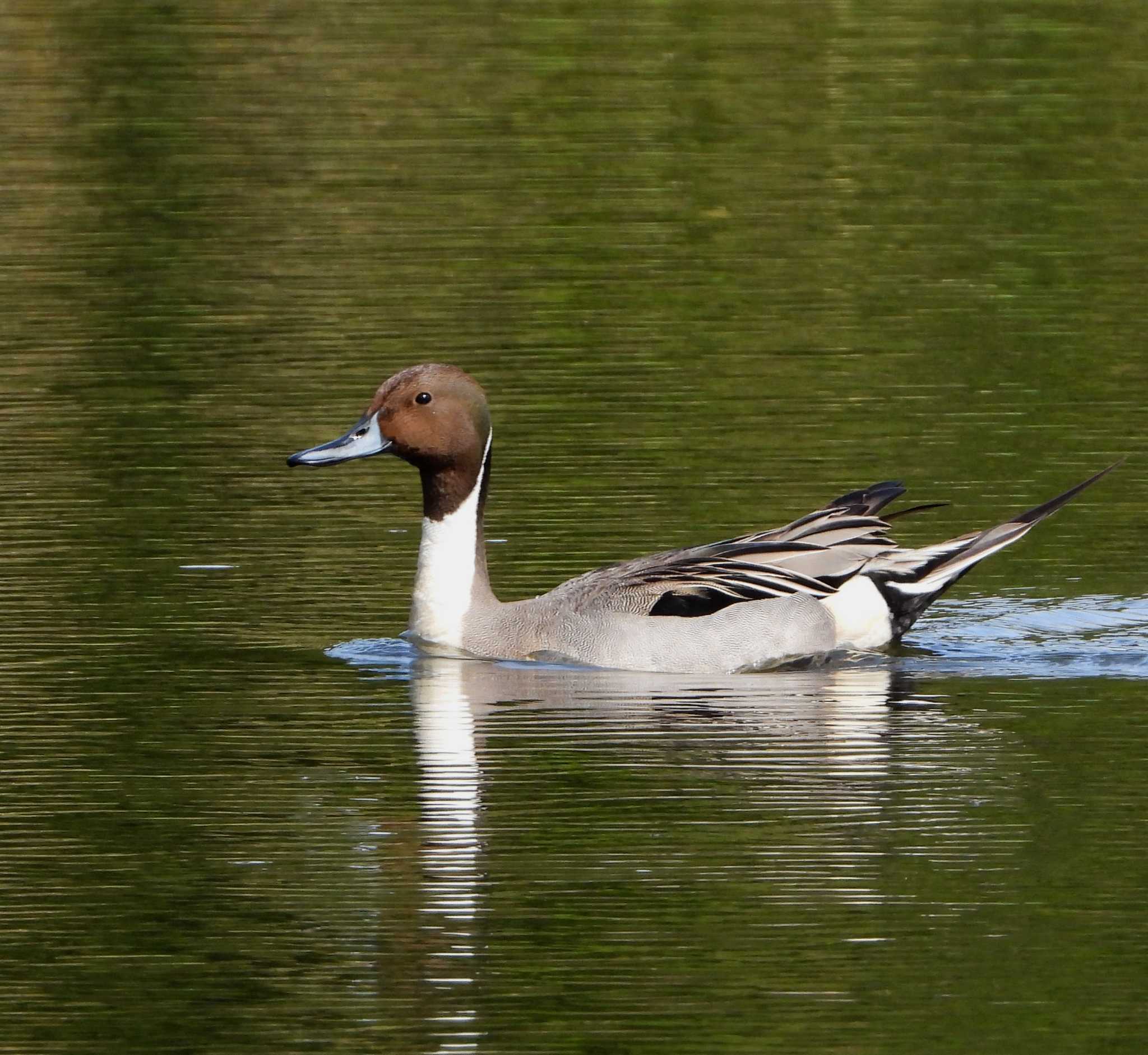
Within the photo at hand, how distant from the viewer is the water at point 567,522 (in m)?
7.30

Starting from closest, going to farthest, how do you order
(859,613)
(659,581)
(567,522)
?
(659,581) < (859,613) < (567,522)

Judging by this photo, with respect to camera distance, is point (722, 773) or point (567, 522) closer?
point (722, 773)

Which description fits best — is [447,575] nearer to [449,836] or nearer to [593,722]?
[593,722]

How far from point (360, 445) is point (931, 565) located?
8.04ft

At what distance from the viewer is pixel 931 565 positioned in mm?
10945

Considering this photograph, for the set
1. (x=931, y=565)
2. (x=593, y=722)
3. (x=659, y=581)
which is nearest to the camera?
(x=593, y=722)

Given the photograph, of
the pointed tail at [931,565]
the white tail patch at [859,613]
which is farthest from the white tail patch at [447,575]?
the pointed tail at [931,565]

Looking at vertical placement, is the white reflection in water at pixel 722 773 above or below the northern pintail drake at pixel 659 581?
below

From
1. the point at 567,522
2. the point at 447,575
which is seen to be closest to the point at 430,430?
the point at 447,575

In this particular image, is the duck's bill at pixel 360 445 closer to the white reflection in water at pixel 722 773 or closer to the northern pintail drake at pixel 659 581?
the northern pintail drake at pixel 659 581

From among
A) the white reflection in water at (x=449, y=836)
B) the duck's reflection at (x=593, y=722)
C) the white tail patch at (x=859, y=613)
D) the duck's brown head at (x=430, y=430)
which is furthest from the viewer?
the duck's brown head at (x=430, y=430)

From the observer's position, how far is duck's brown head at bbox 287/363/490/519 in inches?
436

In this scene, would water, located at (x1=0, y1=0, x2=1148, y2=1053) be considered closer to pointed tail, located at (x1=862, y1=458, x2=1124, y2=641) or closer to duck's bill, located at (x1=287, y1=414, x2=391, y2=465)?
pointed tail, located at (x1=862, y1=458, x2=1124, y2=641)

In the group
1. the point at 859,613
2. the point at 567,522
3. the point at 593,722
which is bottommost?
the point at 593,722
